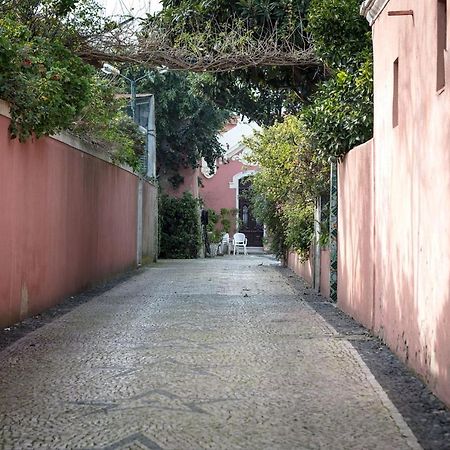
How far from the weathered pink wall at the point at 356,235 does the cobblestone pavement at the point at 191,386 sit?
61 centimetres

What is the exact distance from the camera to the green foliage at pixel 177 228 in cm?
3216

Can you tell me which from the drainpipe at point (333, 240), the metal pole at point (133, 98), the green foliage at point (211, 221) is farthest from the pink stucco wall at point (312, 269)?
the green foliage at point (211, 221)

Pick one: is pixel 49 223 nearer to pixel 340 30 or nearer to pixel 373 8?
pixel 373 8

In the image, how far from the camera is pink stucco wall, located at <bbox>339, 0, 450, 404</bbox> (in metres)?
6.30

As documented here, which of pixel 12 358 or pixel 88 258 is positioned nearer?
pixel 12 358

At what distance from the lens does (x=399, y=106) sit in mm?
8297

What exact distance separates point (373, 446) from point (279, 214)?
16.1 meters

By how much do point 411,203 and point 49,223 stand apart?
6210mm

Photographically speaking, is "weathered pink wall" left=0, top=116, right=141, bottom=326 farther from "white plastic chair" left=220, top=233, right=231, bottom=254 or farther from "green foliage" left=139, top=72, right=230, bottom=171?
"white plastic chair" left=220, top=233, right=231, bottom=254

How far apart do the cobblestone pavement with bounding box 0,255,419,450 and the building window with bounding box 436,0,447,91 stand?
2535mm

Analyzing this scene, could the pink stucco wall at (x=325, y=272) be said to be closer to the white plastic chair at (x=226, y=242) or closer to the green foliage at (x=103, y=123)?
the green foliage at (x=103, y=123)

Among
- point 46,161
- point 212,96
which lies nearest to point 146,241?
point 212,96

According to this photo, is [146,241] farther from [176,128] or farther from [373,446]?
[373,446]

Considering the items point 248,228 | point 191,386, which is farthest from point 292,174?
point 248,228
